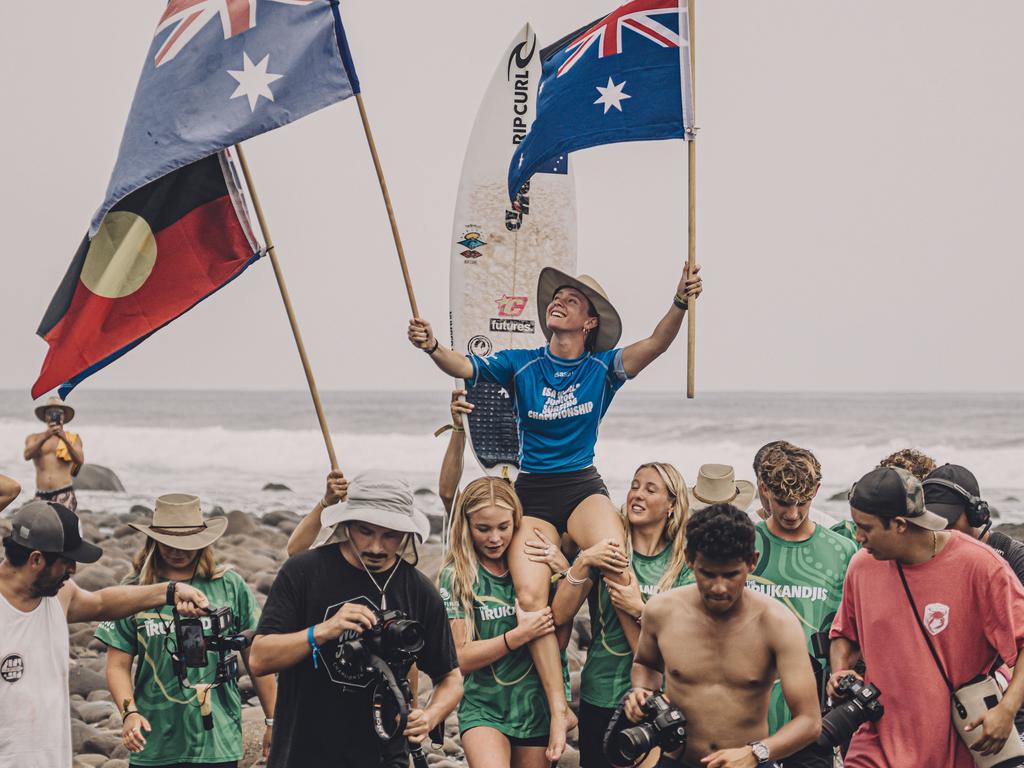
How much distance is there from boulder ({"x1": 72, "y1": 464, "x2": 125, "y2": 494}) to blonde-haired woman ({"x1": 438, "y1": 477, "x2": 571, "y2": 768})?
28099 millimetres

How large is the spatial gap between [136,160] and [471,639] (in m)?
2.97

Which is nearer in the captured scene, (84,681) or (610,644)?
(610,644)

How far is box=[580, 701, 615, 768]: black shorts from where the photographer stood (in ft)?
19.1

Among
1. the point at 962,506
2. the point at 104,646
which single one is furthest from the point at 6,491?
the point at 104,646

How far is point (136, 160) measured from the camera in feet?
21.2

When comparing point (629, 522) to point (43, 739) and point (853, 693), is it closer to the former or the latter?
point (853, 693)

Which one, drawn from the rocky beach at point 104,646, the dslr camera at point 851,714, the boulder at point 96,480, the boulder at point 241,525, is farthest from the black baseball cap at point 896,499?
the boulder at point 96,480

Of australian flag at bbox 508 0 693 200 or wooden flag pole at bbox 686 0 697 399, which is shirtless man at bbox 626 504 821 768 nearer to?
wooden flag pole at bbox 686 0 697 399

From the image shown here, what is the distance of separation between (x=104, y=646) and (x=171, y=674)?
727 cm

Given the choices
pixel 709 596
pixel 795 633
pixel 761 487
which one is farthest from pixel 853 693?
pixel 761 487

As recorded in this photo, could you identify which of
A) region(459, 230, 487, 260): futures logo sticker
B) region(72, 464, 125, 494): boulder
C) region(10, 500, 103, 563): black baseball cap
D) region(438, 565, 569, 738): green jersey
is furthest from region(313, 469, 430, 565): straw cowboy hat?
A: region(72, 464, 125, 494): boulder

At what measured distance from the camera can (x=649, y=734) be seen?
14.8 ft

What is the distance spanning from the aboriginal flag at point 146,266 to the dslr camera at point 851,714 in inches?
156

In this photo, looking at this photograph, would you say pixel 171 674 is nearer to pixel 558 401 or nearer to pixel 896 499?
pixel 558 401
